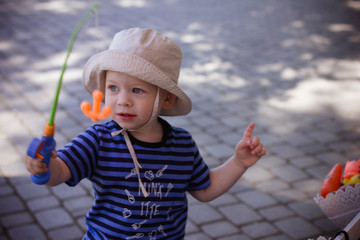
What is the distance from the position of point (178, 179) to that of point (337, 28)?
7.07m

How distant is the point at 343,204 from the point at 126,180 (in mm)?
989

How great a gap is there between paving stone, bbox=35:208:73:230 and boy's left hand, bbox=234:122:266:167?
1495 millimetres

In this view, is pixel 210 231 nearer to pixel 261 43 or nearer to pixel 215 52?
pixel 215 52

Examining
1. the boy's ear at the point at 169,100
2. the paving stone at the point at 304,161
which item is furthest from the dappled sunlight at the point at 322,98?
the boy's ear at the point at 169,100

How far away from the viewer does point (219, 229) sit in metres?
2.89

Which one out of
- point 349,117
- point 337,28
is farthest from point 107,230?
point 337,28

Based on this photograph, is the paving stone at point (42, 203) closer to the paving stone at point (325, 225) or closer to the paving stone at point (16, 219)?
the paving stone at point (16, 219)

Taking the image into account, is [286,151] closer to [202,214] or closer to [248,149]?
[202,214]

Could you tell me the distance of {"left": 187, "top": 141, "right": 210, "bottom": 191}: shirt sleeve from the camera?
6.18 feet

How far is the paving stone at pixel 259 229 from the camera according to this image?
2.85 m

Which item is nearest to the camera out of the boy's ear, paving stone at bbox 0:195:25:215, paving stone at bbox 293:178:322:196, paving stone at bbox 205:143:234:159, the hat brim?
the hat brim

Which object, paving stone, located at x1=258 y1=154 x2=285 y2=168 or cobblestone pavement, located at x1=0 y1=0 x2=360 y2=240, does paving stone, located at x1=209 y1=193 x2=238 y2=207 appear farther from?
paving stone, located at x1=258 y1=154 x2=285 y2=168

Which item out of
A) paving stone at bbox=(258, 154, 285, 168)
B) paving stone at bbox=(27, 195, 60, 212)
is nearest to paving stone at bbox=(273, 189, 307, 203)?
paving stone at bbox=(258, 154, 285, 168)

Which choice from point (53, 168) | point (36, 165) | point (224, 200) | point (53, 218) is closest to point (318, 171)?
point (224, 200)
